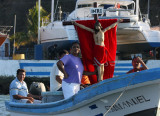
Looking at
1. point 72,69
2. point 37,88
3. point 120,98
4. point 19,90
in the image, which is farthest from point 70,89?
point 37,88

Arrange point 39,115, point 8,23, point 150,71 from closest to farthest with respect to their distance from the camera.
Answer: point 150,71, point 39,115, point 8,23

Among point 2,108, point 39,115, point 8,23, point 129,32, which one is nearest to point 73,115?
point 39,115

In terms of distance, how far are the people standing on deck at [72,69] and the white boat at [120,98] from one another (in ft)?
1.13

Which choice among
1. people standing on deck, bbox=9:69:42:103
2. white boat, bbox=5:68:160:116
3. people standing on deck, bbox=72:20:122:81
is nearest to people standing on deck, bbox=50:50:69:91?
people standing on deck, bbox=9:69:42:103

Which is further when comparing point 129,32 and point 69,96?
point 129,32

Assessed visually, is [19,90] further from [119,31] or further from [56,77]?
[119,31]

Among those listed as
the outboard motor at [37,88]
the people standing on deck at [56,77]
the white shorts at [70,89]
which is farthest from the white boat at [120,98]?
the outboard motor at [37,88]

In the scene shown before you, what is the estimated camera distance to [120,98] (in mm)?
8039

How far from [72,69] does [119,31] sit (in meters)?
14.2

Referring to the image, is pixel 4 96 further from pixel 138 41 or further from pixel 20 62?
pixel 138 41

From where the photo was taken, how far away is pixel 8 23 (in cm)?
6131

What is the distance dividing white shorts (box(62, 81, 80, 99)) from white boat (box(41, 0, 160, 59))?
42.8 ft

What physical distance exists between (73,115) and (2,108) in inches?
308

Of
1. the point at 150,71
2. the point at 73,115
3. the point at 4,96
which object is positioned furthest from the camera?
the point at 4,96
